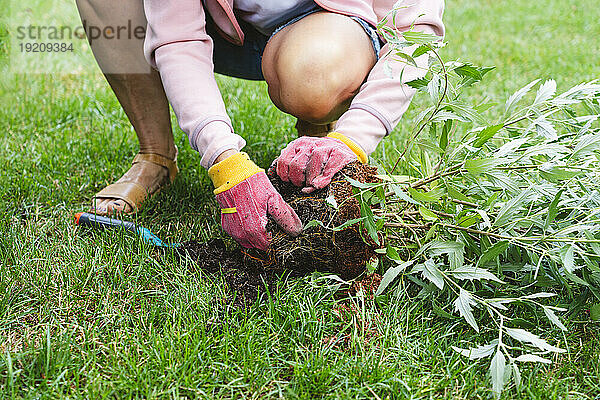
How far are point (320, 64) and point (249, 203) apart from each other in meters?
0.56

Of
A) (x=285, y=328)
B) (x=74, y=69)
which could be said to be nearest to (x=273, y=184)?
(x=285, y=328)

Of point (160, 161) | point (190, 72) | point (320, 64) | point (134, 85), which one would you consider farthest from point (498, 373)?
point (134, 85)

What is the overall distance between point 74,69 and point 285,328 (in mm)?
2995

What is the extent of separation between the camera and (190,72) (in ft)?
6.10

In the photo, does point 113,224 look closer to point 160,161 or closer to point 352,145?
point 160,161

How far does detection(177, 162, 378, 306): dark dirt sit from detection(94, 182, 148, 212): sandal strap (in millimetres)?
667

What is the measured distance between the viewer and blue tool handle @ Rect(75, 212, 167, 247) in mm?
1984

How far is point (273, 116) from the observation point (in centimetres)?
315

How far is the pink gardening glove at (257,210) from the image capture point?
65.2 inches

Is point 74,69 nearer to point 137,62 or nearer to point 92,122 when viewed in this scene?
point 92,122

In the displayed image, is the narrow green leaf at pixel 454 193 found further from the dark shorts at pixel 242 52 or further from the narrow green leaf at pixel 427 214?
the dark shorts at pixel 242 52

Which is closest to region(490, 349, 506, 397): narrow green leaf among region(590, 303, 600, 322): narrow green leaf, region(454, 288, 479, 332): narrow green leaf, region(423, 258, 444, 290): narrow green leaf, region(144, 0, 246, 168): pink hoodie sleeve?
region(454, 288, 479, 332): narrow green leaf

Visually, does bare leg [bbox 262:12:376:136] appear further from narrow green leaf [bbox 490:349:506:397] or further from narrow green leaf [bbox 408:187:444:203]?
narrow green leaf [bbox 490:349:506:397]

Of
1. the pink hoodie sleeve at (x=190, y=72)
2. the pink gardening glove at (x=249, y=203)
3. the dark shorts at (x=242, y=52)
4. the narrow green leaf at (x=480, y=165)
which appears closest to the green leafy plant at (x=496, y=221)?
the narrow green leaf at (x=480, y=165)
